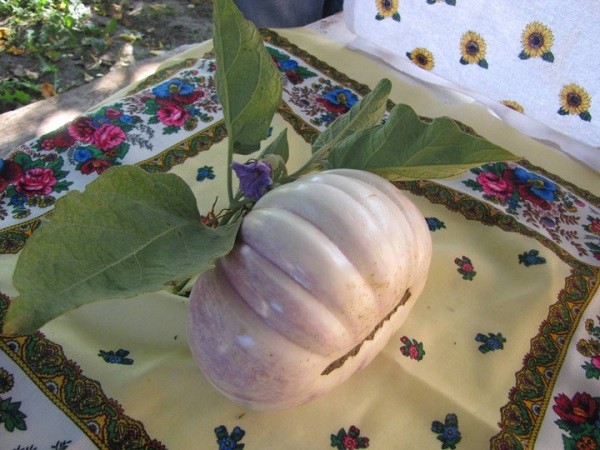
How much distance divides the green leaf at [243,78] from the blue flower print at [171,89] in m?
0.36

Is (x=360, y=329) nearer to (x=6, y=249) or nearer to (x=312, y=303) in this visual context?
(x=312, y=303)

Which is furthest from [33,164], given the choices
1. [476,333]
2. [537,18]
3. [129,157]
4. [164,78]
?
[537,18]

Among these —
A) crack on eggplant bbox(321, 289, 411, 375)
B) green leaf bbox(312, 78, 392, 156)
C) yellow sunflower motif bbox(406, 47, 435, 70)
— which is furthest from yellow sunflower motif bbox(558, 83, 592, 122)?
crack on eggplant bbox(321, 289, 411, 375)

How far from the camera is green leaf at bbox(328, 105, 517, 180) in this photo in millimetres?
494

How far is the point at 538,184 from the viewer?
80cm

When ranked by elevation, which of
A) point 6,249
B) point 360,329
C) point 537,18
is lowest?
point 6,249

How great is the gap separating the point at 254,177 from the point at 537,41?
22.5 inches

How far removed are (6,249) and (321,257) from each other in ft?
1.45

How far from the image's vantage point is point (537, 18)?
83cm

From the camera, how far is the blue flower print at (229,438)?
0.53 metres

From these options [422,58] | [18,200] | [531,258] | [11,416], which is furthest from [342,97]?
[11,416]

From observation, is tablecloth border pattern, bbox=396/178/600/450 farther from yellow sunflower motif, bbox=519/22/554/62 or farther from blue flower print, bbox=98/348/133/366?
blue flower print, bbox=98/348/133/366

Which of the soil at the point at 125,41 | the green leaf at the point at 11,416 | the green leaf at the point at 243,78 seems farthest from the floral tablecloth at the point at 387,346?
the soil at the point at 125,41

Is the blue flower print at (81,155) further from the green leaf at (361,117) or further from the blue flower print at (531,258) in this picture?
the blue flower print at (531,258)
